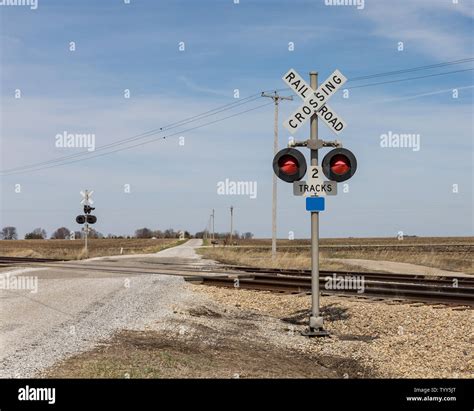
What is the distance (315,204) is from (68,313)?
5.33m

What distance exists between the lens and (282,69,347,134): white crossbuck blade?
1040 cm

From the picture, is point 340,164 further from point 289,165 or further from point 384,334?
point 384,334

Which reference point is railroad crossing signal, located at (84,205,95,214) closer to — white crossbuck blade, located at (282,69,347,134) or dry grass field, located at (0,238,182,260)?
dry grass field, located at (0,238,182,260)

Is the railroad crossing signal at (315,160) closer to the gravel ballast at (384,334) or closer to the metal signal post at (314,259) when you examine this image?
the metal signal post at (314,259)

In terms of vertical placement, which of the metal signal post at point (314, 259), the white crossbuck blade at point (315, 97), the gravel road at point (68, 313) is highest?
the white crossbuck blade at point (315, 97)

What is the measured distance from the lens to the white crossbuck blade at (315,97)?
10.4m

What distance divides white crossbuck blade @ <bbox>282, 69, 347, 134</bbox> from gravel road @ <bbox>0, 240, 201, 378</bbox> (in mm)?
4663

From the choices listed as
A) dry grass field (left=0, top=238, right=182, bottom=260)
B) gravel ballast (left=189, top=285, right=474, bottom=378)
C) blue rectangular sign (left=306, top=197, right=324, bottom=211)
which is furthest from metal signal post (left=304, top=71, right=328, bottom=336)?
dry grass field (left=0, top=238, right=182, bottom=260)

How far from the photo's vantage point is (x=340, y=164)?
10352mm

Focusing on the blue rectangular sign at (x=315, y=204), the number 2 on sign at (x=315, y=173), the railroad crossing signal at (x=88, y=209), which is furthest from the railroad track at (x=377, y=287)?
the railroad crossing signal at (x=88, y=209)

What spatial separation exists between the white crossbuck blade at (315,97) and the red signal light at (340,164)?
0.60 m

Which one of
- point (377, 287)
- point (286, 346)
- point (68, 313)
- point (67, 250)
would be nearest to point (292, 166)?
point (286, 346)
